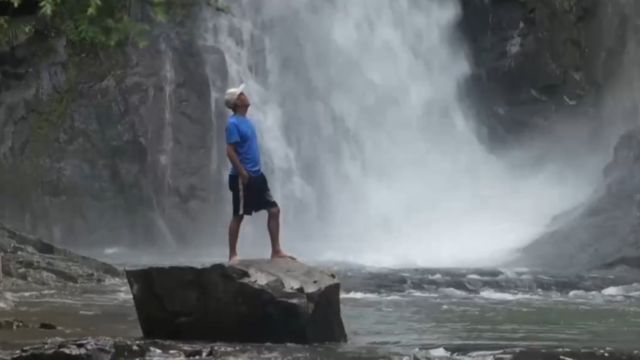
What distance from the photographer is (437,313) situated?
438 inches

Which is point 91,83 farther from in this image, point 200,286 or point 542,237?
point 200,286

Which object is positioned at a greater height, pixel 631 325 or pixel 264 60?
pixel 264 60

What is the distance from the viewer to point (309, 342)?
25.3ft

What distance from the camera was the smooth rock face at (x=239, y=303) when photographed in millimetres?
7551

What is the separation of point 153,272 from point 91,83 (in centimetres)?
1768

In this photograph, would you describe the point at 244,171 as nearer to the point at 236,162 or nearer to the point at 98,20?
the point at 236,162

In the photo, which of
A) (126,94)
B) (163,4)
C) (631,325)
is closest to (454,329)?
(631,325)

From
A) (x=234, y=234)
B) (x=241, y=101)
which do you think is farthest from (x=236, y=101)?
(x=234, y=234)

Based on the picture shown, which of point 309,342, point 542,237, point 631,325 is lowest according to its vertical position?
point 309,342

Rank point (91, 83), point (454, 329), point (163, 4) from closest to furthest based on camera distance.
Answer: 1. point (163, 4)
2. point (454, 329)
3. point (91, 83)

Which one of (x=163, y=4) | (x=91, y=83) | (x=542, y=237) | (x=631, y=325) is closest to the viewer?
(x=163, y=4)

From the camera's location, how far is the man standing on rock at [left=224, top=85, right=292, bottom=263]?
330 inches

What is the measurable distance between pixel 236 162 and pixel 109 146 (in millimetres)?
16542

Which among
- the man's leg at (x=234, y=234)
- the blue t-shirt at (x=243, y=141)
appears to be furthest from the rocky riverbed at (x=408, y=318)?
the blue t-shirt at (x=243, y=141)
